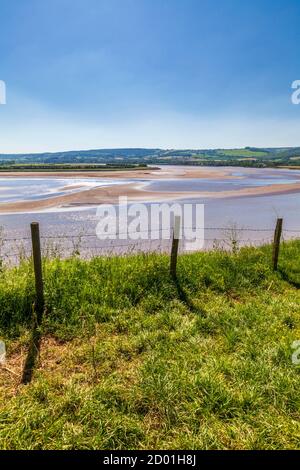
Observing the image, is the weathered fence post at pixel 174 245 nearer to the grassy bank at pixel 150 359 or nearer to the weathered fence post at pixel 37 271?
the grassy bank at pixel 150 359

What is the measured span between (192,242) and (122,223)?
5.98 metres

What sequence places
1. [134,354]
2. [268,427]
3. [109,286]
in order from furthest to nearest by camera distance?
1. [109,286]
2. [134,354]
3. [268,427]

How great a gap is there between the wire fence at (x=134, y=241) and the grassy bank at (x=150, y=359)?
15.3ft

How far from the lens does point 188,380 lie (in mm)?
4840

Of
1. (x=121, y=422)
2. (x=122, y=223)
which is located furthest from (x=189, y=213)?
(x=121, y=422)

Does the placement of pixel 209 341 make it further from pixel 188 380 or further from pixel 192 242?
pixel 192 242

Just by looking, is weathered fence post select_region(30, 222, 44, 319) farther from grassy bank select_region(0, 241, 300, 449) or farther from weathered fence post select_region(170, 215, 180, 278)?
weathered fence post select_region(170, 215, 180, 278)

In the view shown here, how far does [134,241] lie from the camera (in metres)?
15.5

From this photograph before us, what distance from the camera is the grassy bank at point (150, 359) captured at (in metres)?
4.00

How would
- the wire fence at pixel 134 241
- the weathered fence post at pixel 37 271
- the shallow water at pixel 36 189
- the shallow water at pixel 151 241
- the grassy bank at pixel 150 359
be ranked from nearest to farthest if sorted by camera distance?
the grassy bank at pixel 150 359 < the weathered fence post at pixel 37 271 < the wire fence at pixel 134 241 < the shallow water at pixel 151 241 < the shallow water at pixel 36 189

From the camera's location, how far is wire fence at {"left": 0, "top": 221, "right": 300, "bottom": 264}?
13505mm

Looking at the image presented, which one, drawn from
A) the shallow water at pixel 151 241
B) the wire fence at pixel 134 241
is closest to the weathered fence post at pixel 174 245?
the shallow water at pixel 151 241

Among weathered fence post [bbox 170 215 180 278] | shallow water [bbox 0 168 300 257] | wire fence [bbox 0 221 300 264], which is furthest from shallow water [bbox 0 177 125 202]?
weathered fence post [bbox 170 215 180 278]

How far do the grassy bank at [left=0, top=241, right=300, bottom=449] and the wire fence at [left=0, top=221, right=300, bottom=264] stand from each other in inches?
184
